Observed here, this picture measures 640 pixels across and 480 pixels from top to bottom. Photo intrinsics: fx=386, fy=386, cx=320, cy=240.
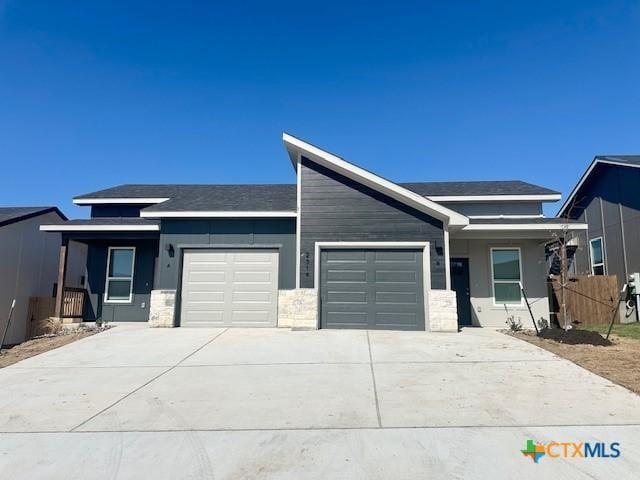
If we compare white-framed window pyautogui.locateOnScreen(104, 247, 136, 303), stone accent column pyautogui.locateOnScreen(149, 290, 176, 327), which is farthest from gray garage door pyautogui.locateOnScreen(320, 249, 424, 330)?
white-framed window pyautogui.locateOnScreen(104, 247, 136, 303)

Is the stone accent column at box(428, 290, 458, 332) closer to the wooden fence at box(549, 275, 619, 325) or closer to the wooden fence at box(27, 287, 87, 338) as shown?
the wooden fence at box(549, 275, 619, 325)

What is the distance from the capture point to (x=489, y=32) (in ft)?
39.0

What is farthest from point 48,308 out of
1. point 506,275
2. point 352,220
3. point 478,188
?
point 478,188

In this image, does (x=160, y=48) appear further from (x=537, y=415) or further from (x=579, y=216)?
(x=579, y=216)

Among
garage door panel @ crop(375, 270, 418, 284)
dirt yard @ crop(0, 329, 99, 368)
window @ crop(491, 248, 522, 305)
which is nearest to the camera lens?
dirt yard @ crop(0, 329, 99, 368)

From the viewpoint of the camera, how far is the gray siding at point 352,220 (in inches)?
421

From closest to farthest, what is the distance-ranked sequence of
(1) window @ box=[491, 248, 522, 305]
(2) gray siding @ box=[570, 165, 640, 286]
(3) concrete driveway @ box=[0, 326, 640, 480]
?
(3) concrete driveway @ box=[0, 326, 640, 480] < (1) window @ box=[491, 248, 522, 305] < (2) gray siding @ box=[570, 165, 640, 286]

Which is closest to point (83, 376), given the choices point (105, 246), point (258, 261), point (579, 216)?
point (258, 261)

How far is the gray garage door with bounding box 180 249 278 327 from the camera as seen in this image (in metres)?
11.0

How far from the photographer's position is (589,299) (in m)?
Result: 12.3

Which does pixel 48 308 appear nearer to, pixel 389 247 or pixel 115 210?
pixel 115 210

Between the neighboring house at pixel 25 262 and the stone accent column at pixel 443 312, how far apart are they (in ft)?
45.7

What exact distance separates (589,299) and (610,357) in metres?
6.19

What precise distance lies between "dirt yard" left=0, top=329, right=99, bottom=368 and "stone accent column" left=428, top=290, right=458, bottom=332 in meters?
9.14
